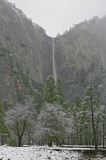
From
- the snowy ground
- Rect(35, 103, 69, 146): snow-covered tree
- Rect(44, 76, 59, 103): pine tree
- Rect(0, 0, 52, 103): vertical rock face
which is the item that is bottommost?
the snowy ground

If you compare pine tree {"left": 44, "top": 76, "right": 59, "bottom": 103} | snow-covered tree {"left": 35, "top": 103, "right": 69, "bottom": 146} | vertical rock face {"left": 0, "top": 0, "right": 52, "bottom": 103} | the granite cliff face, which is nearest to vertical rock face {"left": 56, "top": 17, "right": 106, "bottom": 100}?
the granite cliff face

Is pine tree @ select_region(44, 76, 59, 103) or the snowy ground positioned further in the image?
pine tree @ select_region(44, 76, 59, 103)

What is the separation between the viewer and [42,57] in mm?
171875

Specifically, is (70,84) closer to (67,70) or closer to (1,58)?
(67,70)

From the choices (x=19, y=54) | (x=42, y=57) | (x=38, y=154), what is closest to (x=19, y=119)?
(x=38, y=154)

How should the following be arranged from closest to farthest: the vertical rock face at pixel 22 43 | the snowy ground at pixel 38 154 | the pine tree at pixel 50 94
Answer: the snowy ground at pixel 38 154
the pine tree at pixel 50 94
the vertical rock face at pixel 22 43

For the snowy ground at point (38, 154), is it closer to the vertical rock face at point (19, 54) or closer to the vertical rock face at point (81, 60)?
the vertical rock face at point (19, 54)

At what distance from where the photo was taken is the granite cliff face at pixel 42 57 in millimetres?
107500

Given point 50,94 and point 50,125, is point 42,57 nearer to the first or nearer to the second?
point 50,94

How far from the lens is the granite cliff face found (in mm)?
107500

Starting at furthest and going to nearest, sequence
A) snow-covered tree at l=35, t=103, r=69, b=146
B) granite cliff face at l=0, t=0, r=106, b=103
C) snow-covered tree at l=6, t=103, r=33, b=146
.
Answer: granite cliff face at l=0, t=0, r=106, b=103, snow-covered tree at l=6, t=103, r=33, b=146, snow-covered tree at l=35, t=103, r=69, b=146

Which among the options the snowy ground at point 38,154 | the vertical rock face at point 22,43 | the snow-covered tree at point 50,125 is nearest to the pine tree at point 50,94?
the snow-covered tree at point 50,125

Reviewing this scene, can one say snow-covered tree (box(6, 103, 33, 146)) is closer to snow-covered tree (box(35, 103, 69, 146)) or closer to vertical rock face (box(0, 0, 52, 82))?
snow-covered tree (box(35, 103, 69, 146))

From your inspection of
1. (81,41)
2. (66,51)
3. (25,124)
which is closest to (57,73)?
(66,51)
